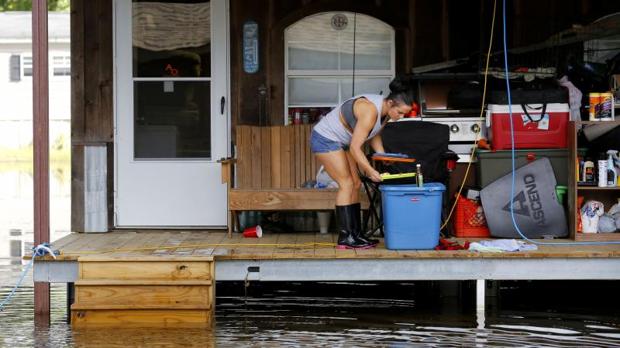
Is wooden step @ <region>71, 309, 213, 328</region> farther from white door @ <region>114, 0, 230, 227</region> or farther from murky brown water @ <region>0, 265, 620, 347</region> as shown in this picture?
white door @ <region>114, 0, 230, 227</region>

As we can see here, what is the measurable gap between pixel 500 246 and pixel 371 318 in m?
1.10

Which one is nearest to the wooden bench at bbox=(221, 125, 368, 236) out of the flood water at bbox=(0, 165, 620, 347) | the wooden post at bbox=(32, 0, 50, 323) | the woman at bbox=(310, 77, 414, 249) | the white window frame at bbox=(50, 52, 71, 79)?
the flood water at bbox=(0, 165, 620, 347)

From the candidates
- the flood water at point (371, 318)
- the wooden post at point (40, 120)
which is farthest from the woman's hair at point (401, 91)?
the wooden post at point (40, 120)

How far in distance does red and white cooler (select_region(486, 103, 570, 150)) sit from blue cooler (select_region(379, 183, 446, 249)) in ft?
3.48

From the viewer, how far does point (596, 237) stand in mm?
8609

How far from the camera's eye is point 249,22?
32.9 feet

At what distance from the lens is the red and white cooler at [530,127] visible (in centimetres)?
890

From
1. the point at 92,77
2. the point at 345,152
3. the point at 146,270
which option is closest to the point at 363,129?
the point at 345,152

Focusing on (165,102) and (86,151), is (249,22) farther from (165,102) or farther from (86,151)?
(86,151)

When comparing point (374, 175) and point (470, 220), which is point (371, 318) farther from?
point (470, 220)

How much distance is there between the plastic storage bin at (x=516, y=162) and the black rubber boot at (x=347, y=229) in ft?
4.14

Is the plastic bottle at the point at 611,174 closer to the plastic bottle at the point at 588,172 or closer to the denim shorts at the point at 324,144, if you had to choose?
the plastic bottle at the point at 588,172

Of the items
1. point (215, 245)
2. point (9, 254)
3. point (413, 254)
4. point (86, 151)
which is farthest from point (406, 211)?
point (9, 254)

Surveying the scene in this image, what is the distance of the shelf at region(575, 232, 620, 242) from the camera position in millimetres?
8594
